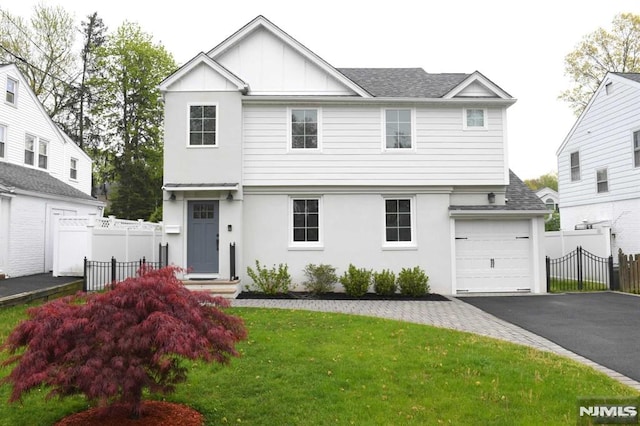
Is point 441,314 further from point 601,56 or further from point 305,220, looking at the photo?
point 601,56

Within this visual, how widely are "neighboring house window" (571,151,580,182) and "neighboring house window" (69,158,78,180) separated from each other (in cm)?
2568

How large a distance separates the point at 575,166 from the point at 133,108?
97.7ft

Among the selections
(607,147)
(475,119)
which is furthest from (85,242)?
(607,147)

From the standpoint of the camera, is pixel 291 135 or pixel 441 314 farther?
pixel 291 135

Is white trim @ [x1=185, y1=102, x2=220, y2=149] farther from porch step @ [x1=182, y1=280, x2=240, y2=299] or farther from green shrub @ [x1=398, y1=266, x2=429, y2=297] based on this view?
green shrub @ [x1=398, y1=266, x2=429, y2=297]

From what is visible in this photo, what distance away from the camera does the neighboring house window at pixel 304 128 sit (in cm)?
1382

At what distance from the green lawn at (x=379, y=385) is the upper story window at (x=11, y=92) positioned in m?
17.0

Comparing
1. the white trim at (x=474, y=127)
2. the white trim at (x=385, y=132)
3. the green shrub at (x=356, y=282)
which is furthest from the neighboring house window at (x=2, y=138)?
the white trim at (x=474, y=127)

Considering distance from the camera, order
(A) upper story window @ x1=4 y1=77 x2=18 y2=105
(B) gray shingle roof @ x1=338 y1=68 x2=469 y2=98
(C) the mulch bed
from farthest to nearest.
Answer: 1. (A) upper story window @ x1=4 y1=77 x2=18 y2=105
2. (B) gray shingle roof @ x1=338 y1=68 x2=469 y2=98
3. (C) the mulch bed

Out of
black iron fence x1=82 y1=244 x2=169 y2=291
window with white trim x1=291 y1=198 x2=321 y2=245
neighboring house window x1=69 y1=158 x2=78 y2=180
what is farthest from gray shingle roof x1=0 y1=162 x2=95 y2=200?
window with white trim x1=291 y1=198 x2=321 y2=245

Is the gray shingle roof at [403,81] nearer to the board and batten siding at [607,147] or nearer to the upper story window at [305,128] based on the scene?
the upper story window at [305,128]

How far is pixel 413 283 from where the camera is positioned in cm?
1295

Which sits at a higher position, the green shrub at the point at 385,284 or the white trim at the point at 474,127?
the white trim at the point at 474,127

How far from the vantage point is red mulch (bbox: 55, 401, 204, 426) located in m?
4.25
